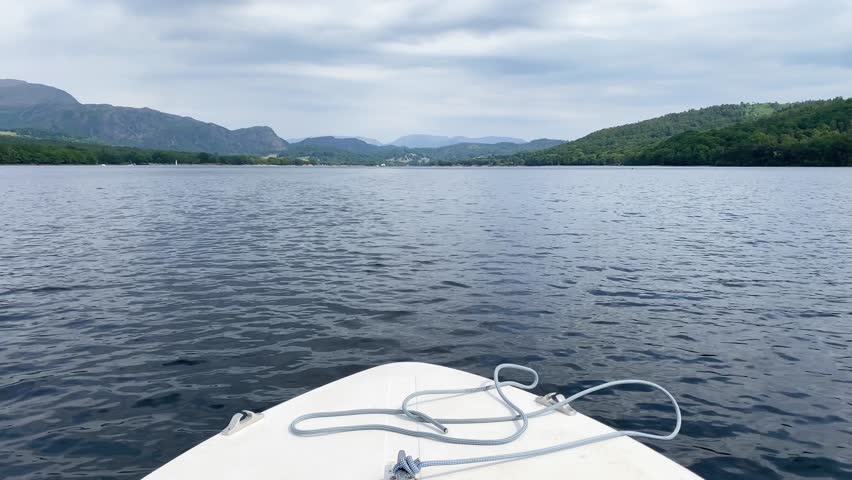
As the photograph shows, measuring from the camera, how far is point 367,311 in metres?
15.9

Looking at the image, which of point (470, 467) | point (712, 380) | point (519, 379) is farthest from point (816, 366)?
point (470, 467)

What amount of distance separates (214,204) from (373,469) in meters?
54.8

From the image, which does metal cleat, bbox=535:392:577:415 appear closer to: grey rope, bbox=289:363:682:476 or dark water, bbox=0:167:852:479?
grey rope, bbox=289:363:682:476

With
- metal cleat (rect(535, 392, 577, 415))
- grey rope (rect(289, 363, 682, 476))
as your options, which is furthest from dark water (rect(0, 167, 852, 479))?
grey rope (rect(289, 363, 682, 476))

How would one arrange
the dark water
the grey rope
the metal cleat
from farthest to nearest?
1. the dark water
2. the metal cleat
3. the grey rope

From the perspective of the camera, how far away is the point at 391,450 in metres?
5.27

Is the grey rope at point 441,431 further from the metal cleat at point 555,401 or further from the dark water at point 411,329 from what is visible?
the dark water at point 411,329

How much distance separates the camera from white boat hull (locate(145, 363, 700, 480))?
4879mm

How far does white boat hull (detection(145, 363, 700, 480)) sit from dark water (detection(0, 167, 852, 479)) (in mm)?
3226

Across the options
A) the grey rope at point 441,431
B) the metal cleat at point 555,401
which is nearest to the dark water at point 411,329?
the metal cleat at point 555,401

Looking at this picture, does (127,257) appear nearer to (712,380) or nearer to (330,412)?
(330,412)

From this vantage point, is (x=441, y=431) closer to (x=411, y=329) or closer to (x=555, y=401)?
(x=555, y=401)

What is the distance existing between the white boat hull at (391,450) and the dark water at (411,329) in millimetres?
3226

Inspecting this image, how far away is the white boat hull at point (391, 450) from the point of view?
4.88m
